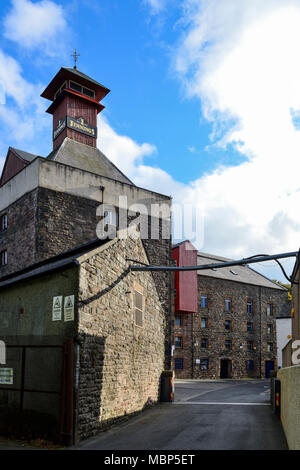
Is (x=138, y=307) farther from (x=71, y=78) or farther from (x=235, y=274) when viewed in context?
(x=235, y=274)

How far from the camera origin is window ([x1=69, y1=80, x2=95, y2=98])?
30703 mm

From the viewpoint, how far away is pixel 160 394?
757 inches

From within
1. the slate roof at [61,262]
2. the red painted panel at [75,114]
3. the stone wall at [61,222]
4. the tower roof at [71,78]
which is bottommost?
the slate roof at [61,262]

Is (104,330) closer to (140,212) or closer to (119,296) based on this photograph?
(119,296)

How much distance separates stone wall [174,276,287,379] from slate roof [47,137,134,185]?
16329 millimetres

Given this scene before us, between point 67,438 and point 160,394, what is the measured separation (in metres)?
10.8

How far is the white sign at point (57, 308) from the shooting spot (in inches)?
398

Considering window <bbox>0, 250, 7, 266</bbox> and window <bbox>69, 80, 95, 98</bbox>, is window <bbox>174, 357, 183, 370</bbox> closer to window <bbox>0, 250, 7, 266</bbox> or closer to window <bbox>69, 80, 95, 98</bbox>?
window <bbox>0, 250, 7, 266</bbox>

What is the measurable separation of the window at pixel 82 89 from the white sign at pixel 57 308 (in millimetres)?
23764

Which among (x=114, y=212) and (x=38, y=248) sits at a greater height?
(x=114, y=212)

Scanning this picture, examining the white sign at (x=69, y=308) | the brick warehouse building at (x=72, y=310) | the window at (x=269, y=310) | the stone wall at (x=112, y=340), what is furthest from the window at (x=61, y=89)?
the window at (x=269, y=310)

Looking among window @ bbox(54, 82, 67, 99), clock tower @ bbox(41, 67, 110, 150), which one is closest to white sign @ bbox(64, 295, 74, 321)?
clock tower @ bbox(41, 67, 110, 150)

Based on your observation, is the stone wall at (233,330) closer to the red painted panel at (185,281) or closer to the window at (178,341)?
the window at (178,341)

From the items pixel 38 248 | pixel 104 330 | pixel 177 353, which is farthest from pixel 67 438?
pixel 177 353
